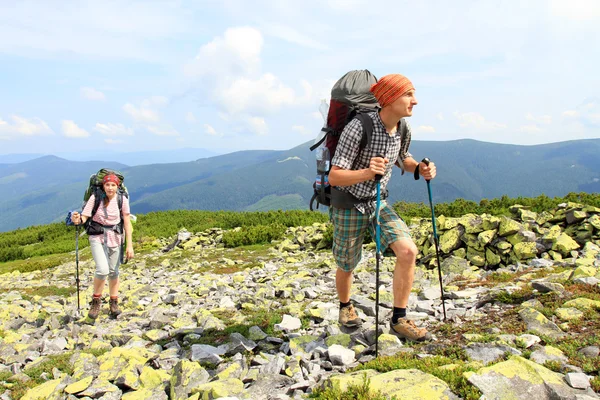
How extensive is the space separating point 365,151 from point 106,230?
5825mm

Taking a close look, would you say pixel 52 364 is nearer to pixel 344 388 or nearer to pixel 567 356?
pixel 344 388

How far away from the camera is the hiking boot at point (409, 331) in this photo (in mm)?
5113

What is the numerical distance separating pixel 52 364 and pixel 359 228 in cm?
471

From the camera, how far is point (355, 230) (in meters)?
5.31

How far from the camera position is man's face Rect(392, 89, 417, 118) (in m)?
4.71

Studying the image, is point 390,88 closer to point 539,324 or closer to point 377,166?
point 377,166

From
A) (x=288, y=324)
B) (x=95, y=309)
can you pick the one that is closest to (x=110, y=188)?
(x=95, y=309)

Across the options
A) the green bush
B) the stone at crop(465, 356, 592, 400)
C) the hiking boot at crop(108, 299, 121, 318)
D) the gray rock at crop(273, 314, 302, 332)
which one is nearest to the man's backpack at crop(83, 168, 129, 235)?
the hiking boot at crop(108, 299, 121, 318)

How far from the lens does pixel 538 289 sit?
648 cm

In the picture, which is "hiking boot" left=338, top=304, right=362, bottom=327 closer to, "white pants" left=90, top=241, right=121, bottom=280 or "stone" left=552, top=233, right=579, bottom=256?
"white pants" left=90, top=241, right=121, bottom=280

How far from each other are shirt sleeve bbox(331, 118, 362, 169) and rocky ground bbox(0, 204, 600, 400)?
228 centimetres

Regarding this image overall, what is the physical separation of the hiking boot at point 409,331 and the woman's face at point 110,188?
19.7 ft

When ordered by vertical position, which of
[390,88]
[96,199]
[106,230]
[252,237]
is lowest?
[252,237]

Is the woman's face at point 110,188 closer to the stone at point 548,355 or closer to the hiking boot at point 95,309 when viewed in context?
the hiking boot at point 95,309
